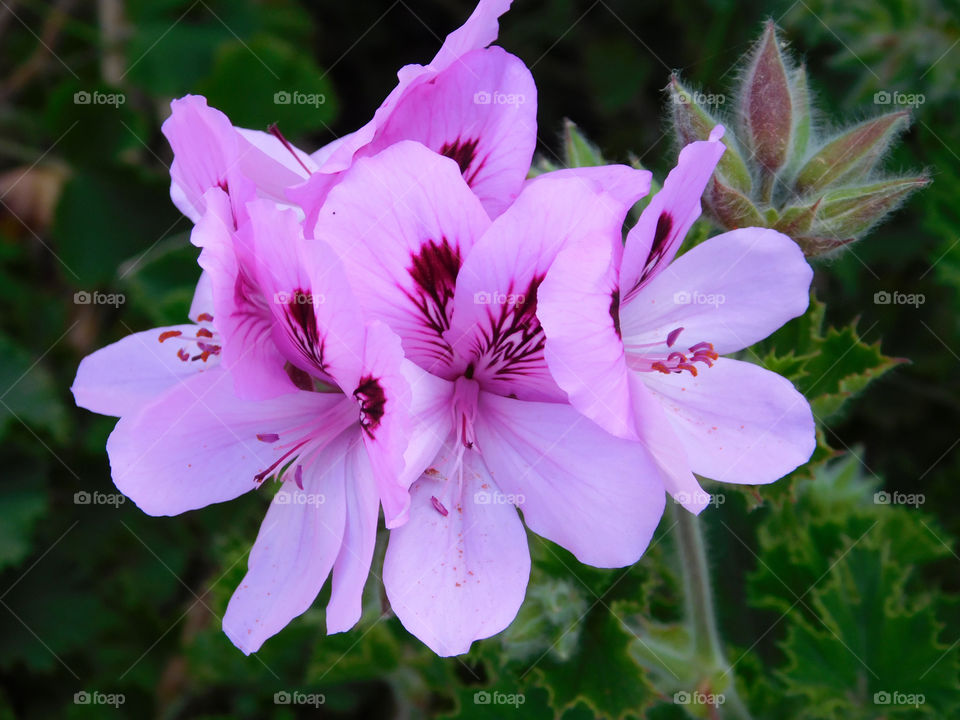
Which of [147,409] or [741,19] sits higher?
[147,409]

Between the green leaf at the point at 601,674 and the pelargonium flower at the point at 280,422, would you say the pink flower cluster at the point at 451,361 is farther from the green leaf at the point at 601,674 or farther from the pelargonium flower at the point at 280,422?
the green leaf at the point at 601,674

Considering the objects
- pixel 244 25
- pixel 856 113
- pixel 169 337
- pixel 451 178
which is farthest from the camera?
pixel 244 25

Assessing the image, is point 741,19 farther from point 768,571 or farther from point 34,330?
point 34,330

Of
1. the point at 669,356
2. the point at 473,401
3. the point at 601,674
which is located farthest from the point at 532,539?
the point at 669,356

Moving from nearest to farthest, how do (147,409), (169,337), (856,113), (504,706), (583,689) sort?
(147,409)
(169,337)
(583,689)
(504,706)
(856,113)

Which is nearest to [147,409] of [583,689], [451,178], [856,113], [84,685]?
[451,178]

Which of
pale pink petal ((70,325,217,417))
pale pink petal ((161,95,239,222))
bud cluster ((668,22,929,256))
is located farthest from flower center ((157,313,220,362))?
bud cluster ((668,22,929,256))

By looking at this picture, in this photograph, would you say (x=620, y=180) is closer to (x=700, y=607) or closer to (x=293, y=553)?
(x=293, y=553)

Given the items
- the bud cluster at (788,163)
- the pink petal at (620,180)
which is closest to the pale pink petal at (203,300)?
the pink petal at (620,180)

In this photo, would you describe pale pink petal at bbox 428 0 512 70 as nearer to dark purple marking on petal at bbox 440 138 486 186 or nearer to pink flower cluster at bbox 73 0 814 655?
pink flower cluster at bbox 73 0 814 655
